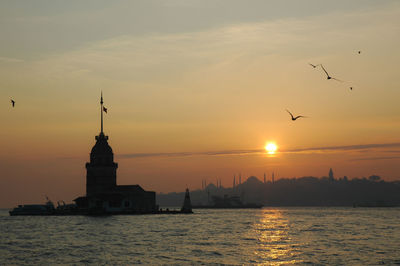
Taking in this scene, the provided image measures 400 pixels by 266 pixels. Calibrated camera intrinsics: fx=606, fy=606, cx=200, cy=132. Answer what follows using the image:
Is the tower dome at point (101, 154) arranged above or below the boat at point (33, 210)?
above

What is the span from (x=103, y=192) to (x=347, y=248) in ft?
323

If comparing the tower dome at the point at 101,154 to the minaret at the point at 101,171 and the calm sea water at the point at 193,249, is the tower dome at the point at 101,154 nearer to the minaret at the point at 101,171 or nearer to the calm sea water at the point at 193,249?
the minaret at the point at 101,171

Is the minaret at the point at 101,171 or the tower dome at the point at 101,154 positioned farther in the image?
the tower dome at the point at 101,154

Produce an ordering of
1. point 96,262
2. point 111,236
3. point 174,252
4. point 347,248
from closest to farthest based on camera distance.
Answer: point 96,262
point 174,252
point 347,248
point 111,236

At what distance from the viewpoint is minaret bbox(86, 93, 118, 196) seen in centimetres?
16138

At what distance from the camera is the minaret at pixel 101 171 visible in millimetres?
161375

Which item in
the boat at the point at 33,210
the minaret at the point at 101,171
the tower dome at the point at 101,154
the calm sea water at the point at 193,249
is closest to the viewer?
the calm sea water at the point at 193,249

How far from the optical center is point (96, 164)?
162 m

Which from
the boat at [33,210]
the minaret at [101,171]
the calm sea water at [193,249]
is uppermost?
the minaret at [101,171]

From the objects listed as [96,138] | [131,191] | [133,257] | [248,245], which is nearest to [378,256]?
[248,245]

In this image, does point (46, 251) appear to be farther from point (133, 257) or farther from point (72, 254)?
point (133, 257)

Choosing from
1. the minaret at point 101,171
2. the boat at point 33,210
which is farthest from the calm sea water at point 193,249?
the boat at point 33,210

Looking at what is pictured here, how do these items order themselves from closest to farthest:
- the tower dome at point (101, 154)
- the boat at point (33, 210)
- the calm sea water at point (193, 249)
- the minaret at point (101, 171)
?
the calm sea water at point (193, 249)
the minaret at point (101, 171)
the tower dome at point (101, 154)
the boat at point (33, 210)

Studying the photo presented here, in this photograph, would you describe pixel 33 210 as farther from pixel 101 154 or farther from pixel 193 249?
pixel 193 249
